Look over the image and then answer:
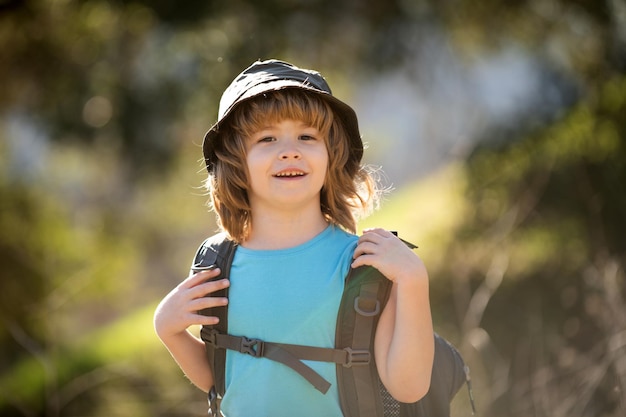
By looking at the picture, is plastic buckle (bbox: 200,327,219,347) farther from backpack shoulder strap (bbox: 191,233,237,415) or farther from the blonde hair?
the blonde hair

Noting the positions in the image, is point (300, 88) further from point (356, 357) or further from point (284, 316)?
point (356, 357)

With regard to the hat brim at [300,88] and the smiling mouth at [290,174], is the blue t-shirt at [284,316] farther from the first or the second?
the hat brim at [300,88]

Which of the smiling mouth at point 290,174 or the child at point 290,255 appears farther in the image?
the smiling mouth at point 290,174

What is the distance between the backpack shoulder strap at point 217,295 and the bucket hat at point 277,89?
27 cm

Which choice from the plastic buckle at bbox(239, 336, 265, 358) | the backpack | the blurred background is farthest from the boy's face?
the blurred background

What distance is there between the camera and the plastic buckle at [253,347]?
1.82 metres

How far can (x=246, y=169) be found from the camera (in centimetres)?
197

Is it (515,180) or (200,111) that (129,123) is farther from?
(515,180)

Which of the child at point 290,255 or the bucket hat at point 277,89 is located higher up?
the bucket hat at point 277,89

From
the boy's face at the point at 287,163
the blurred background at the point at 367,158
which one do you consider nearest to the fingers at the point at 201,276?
the boy's face at the point at 287,163

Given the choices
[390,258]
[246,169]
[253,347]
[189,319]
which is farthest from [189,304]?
[390,258]

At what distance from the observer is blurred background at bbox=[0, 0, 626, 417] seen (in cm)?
393

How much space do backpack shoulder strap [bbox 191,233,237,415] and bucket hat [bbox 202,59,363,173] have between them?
27cm

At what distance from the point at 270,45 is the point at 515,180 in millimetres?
1599
